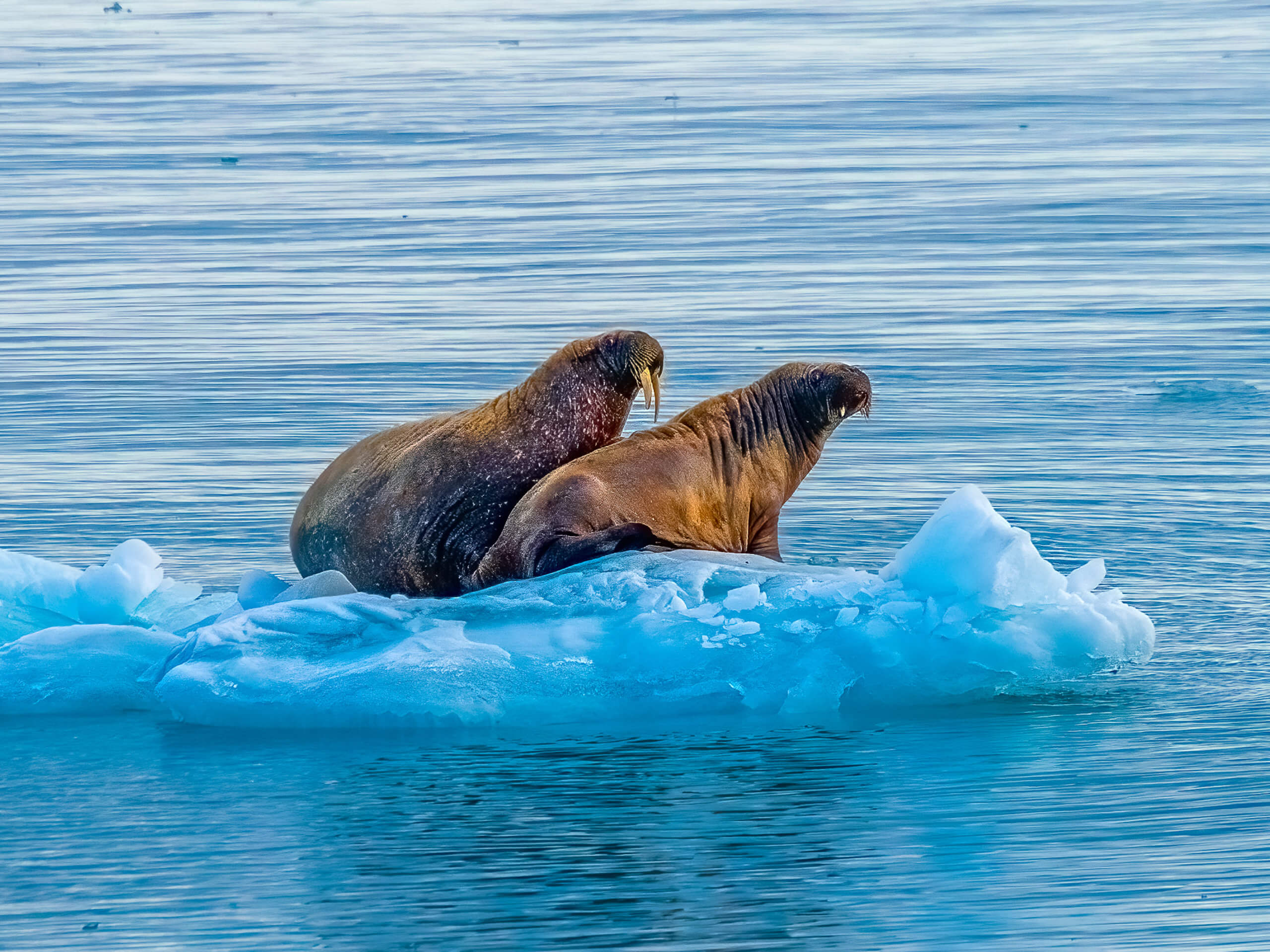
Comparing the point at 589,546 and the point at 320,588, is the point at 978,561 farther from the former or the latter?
the point at 320,588

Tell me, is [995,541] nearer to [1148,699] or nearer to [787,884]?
[1148,699]

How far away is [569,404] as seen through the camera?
7.92m

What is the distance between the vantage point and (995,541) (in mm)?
6609

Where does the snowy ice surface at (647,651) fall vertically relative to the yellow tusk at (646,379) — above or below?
below

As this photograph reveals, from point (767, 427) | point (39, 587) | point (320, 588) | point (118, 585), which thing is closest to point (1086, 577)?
point (767, 427)

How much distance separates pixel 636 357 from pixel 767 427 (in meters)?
0.62

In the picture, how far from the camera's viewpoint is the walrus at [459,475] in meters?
7.73

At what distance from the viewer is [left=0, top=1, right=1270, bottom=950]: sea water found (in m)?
5.27

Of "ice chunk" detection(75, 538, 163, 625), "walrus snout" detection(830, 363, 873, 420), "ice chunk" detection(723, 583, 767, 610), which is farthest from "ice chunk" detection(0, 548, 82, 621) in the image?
"walrus snout" detection(830, 363, 873, 420)

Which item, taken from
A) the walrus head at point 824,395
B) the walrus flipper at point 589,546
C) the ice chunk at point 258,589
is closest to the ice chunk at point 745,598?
the walrus flipper at point 589,546

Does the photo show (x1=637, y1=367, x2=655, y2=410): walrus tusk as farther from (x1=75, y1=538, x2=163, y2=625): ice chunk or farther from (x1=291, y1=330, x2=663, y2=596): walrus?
(x1=75, y1=538, x2=163, y2=625): ice chunk

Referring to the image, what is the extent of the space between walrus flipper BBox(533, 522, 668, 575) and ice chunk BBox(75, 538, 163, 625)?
4.66ft

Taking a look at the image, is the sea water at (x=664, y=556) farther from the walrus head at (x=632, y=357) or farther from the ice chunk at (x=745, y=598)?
the walrus head at (x=632, y=357)

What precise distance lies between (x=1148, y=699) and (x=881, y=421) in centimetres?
462
